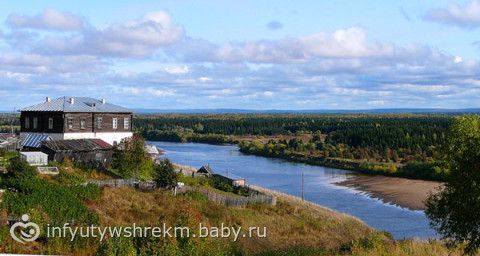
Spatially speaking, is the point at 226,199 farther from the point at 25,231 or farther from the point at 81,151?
the point at 25,231

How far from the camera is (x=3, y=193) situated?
81.0ft

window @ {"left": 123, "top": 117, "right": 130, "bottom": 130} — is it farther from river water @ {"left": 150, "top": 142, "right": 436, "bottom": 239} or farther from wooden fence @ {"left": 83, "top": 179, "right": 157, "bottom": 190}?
river water @ {"left": 150, "top": 142, "right": 436, "bottom": 239}

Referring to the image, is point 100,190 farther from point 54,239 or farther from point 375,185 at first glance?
point 375,185

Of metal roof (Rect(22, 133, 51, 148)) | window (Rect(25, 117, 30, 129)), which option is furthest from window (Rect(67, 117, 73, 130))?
window (Rect(25, 117, 30, 129))

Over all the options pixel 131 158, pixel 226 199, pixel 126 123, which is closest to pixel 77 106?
pixel 126 123

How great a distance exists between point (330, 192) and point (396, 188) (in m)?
10.9

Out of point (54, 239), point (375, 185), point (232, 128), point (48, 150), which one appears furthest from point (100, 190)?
point (232, 128)

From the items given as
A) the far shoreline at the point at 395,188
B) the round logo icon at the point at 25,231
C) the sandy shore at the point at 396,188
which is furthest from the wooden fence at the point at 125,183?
the sandy shore at the point at 396,188

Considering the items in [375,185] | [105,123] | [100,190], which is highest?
[105,123]

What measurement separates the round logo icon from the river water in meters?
24.5

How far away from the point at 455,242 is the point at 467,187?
7.37 ft

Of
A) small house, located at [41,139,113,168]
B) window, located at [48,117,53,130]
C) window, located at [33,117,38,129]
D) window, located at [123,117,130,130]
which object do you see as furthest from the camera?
window, located at [123,117,130,130]

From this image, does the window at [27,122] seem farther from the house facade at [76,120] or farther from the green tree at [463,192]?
the green tree at [463,192]

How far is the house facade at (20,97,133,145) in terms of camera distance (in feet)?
136
